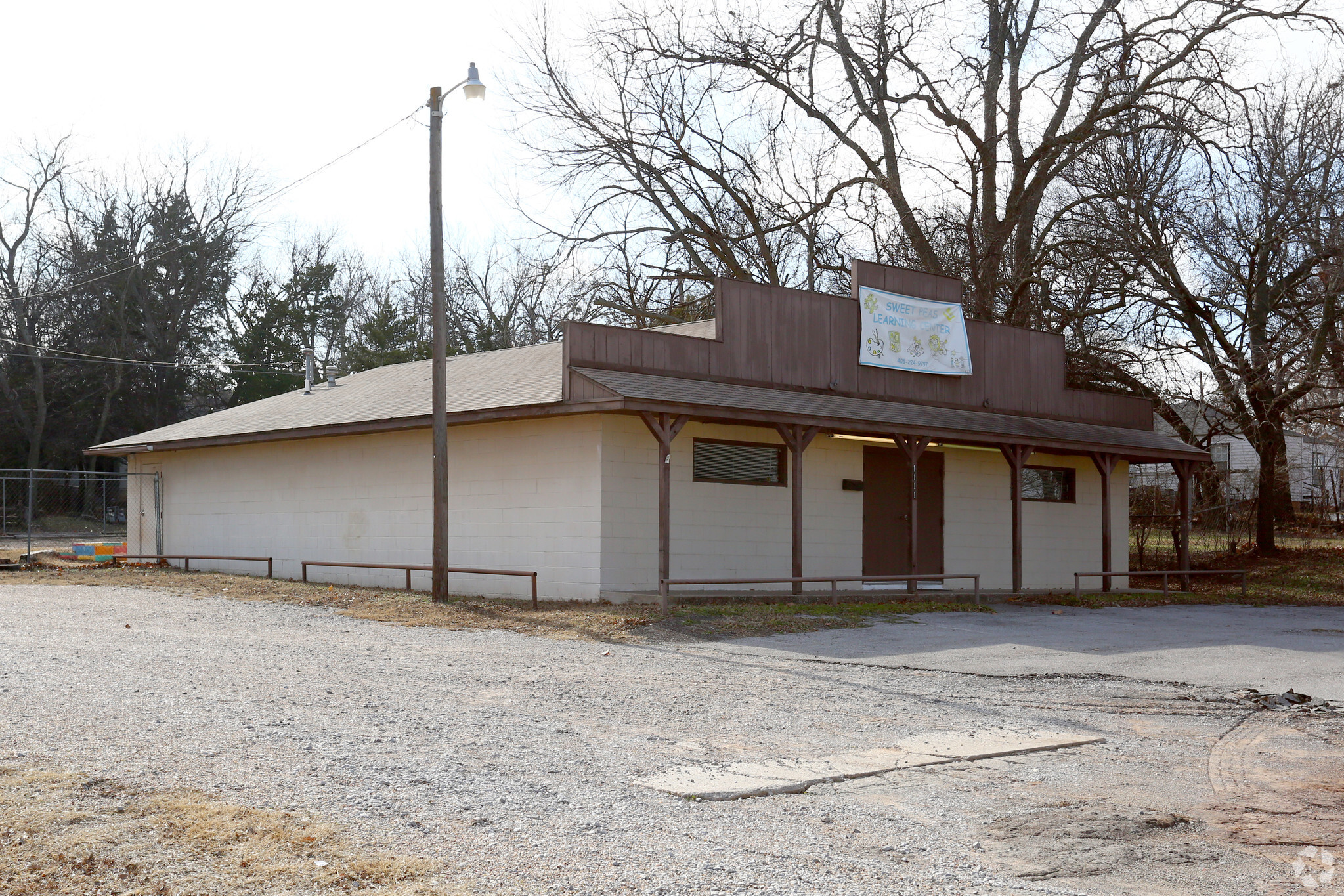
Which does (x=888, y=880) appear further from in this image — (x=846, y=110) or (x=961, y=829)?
(x=846, y=110)

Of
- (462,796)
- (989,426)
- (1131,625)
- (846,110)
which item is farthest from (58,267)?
(462,796)

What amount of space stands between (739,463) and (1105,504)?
7991mm

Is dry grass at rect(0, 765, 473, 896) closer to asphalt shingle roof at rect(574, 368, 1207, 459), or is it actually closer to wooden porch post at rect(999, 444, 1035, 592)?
asphalt shingle roof at rect(574, 368, 1207, 459)

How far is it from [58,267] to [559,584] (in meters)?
35.7

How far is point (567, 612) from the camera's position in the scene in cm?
1430

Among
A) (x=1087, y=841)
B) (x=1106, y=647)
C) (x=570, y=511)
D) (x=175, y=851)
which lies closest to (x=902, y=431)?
(x=570, y=511)

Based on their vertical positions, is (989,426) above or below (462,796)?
above

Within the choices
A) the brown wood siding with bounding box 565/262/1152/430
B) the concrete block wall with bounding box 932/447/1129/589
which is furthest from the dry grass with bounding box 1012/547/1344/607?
the brown wood siding with bounding box 565/262/1152/430

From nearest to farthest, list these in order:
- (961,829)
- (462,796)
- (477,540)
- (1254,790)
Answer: (961,829) < (462,796) < (1254,790) < (477,540)

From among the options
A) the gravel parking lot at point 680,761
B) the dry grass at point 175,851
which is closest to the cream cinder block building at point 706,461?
the gravel parking lot at point 680,761

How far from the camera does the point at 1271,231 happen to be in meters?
24.6

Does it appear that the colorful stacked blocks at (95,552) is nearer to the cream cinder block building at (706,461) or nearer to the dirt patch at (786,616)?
the cream cinder block building at (706,461)

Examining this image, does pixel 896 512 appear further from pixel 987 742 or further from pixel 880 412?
pixel 987 742

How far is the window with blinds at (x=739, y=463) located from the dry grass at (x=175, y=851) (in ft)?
39.3
